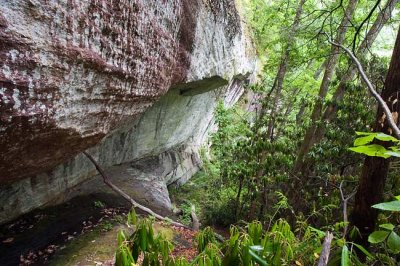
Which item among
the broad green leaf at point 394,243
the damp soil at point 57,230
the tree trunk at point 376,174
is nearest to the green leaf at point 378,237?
the broad green leaf at point 394,243

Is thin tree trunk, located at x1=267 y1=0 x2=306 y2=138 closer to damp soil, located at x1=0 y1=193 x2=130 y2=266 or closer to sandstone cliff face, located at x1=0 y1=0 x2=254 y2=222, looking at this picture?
sandstone cliff face, located at x1=0 y1=0 x2=254 y2=222

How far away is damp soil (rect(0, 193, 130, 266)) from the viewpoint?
17.6 ft

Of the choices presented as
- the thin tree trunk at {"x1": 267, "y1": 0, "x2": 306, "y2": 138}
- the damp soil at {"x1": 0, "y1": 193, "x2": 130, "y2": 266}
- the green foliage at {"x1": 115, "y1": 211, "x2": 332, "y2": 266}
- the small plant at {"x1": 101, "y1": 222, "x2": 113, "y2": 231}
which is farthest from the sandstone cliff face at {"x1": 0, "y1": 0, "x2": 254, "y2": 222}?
the green foliage at {"x1": 115, "y1": 211, "x2": 332, "y2": 266}

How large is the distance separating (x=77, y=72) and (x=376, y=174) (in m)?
3.27

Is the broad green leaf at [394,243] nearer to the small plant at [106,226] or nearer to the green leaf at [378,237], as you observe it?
the green leaf at [378,237]

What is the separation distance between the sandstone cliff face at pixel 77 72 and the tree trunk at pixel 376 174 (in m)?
3.05

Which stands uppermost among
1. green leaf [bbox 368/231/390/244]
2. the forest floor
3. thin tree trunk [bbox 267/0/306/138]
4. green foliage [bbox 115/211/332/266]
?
thin tree trunk [bbox 267/0/306/138]

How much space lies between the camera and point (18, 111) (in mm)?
Answer: 3277

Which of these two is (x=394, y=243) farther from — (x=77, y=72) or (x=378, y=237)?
(x=77, y=72)

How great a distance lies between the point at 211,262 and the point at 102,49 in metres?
3.08

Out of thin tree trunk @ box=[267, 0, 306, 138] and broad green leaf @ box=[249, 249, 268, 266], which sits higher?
thin tree trunk @ box=[267, 0, 306, 138]

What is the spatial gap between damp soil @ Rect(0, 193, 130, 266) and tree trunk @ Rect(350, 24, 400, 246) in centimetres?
410

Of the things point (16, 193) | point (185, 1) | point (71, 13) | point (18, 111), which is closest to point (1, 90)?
point (18, 111)

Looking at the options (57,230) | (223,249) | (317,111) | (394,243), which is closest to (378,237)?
(394,243)
